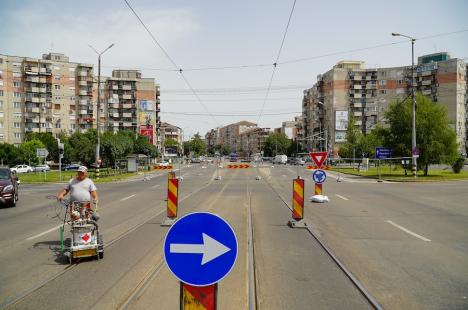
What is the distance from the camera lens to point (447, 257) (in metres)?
7.89

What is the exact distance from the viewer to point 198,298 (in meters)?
3.20

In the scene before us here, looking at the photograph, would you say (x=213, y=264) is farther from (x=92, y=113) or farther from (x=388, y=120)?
(x=92, y=113)

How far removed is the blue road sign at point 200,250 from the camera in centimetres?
306

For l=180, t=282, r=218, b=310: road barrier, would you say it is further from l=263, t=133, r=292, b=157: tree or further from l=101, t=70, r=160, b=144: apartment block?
l=263, t=133, r=292, b=157: tree

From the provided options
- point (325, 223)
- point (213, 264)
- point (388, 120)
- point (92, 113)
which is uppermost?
point (92, 113)

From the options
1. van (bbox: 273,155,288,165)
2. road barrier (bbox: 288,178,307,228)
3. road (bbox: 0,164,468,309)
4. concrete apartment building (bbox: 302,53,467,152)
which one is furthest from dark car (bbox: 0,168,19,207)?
concrete apartment building (bbox: 302,53,467,152)

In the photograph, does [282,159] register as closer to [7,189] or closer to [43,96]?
[43,96]

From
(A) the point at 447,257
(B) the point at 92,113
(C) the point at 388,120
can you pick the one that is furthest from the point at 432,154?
(B) the point at 92,113

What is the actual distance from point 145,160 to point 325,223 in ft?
172

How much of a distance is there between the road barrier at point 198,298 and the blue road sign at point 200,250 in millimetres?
177

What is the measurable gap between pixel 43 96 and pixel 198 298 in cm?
10331

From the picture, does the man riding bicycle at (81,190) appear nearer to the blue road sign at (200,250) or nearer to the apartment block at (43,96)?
the blue road sign at (200,250)

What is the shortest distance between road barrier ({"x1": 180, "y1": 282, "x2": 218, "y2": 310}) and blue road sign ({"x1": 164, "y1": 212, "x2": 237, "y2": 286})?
177 millimetres

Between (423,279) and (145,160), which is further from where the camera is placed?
(145,160)
